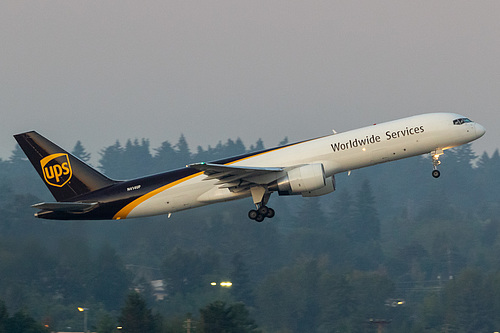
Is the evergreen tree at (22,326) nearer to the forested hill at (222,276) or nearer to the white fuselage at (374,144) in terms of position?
the forested hill at (222,276)

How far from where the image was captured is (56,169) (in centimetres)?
5650

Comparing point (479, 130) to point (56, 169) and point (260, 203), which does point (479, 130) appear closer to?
point (260, 203)

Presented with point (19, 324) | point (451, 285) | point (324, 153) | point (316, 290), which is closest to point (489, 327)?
point (451, 285)

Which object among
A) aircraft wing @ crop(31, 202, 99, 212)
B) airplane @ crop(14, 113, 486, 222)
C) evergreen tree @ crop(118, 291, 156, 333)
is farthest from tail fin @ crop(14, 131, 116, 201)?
evergreen tree @ crop(118, 291, 156, 333)

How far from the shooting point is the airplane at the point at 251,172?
5209 cm

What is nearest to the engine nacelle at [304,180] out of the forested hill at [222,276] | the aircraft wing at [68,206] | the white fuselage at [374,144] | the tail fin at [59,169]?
the white fuselage at [374,144]

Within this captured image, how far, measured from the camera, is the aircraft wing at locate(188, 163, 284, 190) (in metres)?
50.6

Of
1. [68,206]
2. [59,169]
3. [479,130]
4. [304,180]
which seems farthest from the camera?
[59,169]

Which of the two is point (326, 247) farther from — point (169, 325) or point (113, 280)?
point (169, 325)

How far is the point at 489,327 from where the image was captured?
398 feet

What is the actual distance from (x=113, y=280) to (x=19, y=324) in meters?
38.7

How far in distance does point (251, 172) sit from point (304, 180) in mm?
3288

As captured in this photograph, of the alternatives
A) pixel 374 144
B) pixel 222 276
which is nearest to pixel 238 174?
pixel 374 144

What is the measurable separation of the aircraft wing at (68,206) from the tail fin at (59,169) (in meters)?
1.63
